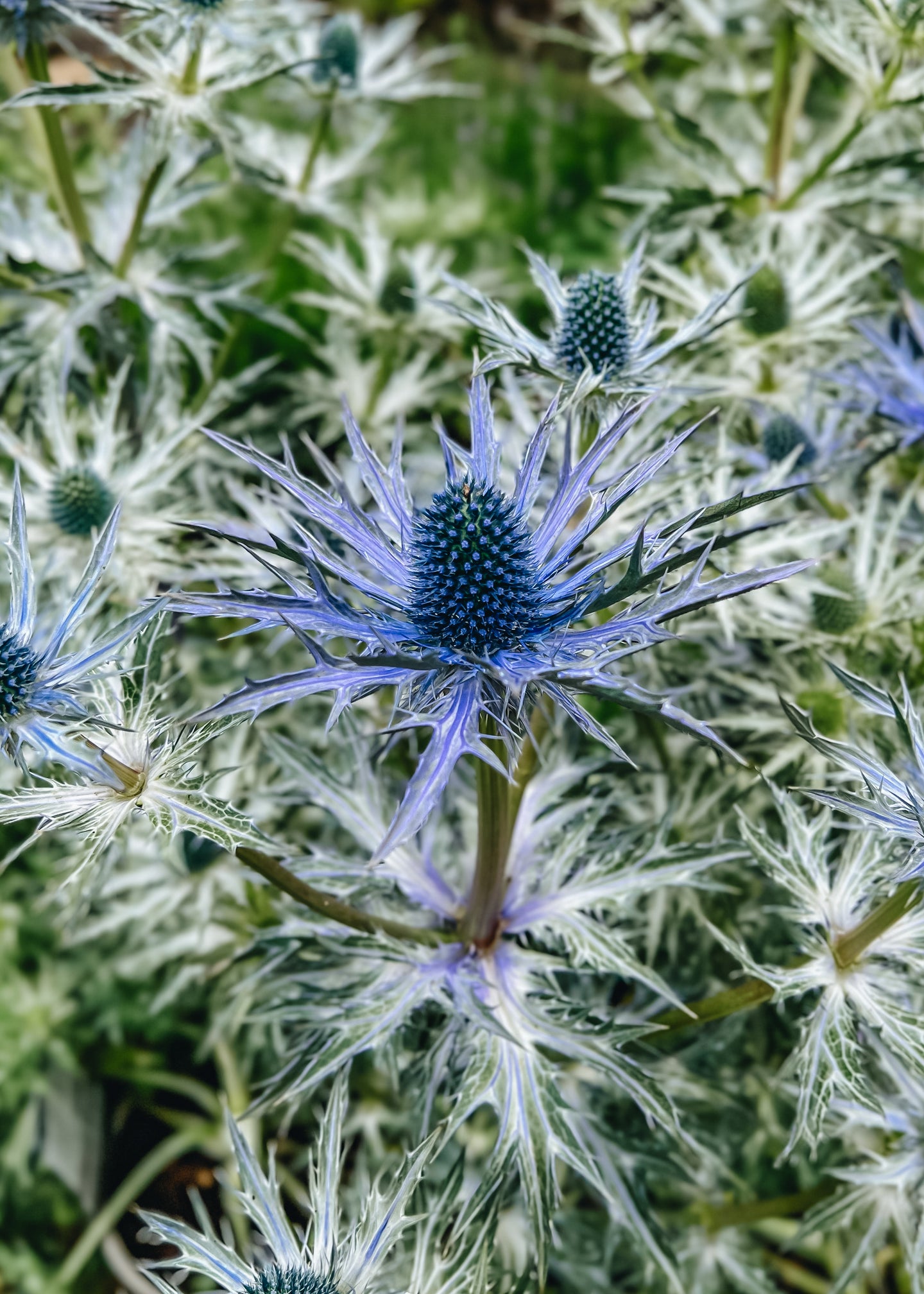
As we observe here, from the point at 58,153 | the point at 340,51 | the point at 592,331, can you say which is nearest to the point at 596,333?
the point at 592,331

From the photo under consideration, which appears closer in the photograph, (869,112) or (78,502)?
(78,502)

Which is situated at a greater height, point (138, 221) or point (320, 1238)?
point (138, 221)

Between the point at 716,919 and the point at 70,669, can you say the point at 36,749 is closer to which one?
the point at 70,669

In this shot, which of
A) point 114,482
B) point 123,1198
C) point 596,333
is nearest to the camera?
point 596,333

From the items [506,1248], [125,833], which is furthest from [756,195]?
[506,1248]

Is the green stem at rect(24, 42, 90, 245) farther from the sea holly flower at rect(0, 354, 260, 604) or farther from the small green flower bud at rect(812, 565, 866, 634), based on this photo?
the small green flower bud at rect(812, 565, 866, 634)

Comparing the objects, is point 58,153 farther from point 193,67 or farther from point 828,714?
point 828,714

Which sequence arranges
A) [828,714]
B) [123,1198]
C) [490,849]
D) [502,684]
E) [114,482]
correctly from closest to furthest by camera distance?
[502,684] → [490,849] → [828,714] → [114,482] → [123,1198]

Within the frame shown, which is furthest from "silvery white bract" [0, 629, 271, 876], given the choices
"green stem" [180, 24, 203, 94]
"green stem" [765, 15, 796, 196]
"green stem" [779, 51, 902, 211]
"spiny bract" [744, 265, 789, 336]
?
"green stem" [765, 15, 796, 196]
